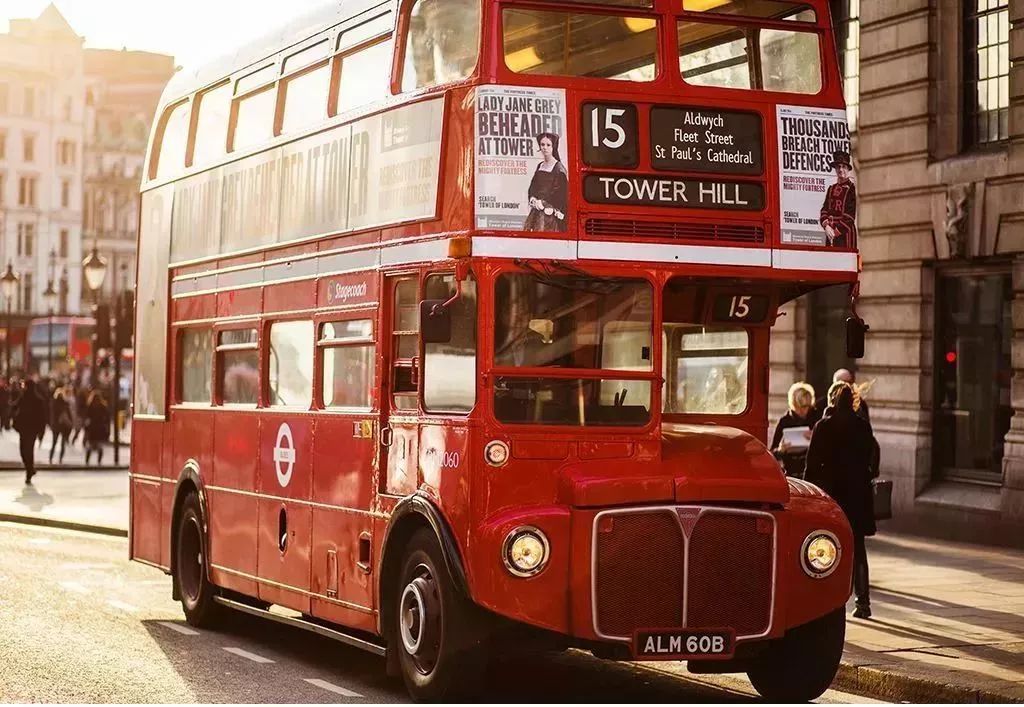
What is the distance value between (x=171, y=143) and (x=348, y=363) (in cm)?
481

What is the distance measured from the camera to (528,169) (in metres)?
10.2

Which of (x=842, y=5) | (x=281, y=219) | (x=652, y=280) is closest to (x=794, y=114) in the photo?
(x=652, y=280)

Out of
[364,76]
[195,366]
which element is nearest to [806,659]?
[364,76]

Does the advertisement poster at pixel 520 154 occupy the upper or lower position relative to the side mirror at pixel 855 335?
upper

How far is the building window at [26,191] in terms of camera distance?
122 m

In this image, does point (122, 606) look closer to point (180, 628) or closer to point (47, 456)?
point (180, 628)

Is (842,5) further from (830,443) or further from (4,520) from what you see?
(4,520)

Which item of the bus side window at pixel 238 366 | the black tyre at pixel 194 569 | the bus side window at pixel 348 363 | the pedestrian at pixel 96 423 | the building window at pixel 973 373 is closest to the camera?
the bus side window at pixel 348 363

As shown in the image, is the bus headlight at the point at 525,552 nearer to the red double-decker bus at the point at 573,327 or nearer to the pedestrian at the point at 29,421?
the red double-decker bus at the point at 573,327

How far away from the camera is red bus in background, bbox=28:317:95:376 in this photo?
291 ft

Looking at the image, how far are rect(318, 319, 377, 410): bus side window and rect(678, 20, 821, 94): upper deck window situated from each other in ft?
8.17

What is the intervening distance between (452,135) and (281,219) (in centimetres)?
307

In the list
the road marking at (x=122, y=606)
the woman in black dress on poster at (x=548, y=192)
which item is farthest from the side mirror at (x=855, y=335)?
the road marking at (x=122, y=606)

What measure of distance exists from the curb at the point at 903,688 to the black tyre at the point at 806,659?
751 millimetres
